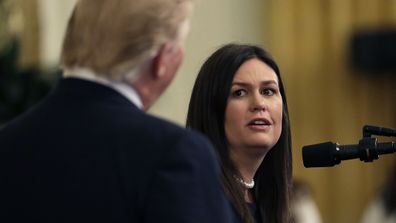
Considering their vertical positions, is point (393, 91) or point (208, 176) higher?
point (208, 176)

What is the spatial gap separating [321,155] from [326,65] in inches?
292

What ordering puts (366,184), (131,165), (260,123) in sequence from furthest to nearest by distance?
(366,184), (260,123), (131,165)

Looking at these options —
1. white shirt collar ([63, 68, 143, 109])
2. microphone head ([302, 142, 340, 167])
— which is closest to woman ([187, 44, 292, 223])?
microphone head ([302, 142, 340, 167])

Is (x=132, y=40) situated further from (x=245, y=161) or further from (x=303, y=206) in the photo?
(x=303, y=206)

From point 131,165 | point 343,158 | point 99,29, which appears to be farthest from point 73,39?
point 343,158

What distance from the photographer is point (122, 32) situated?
209 cm

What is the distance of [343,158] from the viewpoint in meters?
2.69

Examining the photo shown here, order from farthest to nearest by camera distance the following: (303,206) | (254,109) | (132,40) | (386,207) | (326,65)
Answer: (326,65) → (386,207) → (303,206) → (254,109) → (132,40)

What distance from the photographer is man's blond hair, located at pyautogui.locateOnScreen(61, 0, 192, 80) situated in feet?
6.86

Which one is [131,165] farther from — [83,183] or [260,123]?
[260,123]

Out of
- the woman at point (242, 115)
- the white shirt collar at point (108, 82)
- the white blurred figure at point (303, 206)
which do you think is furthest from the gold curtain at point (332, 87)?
the white shirt collar at point (108, 82)

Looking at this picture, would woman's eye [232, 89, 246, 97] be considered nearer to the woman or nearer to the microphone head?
the woman

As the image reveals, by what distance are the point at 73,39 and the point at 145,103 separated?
0.57 ft

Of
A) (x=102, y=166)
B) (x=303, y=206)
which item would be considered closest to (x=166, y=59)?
(x=102, y=166)
